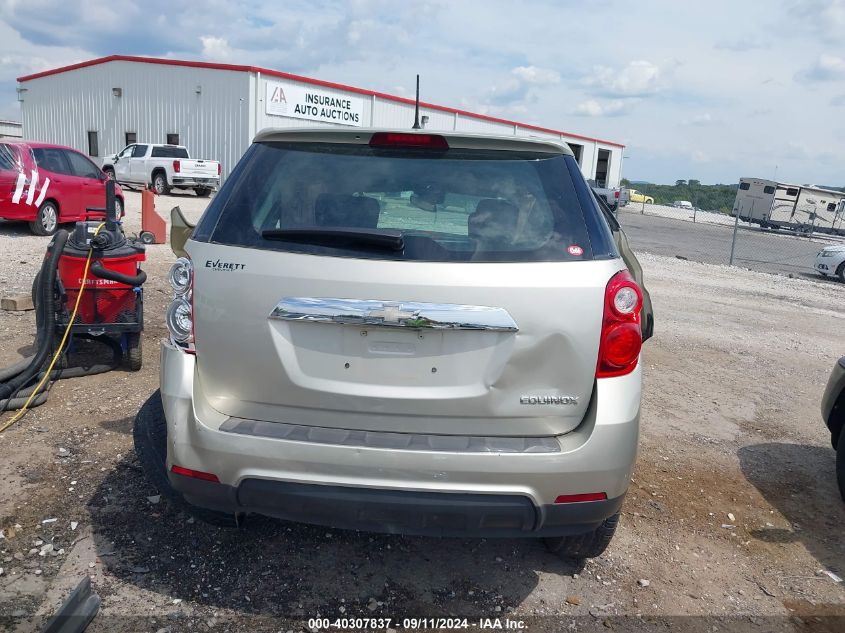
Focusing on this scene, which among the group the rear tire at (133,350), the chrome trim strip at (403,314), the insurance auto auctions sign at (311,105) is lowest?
the rear tire at (133,350)

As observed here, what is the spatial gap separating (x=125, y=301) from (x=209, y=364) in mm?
3033

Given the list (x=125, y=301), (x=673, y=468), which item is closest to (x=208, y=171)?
(x=125, y=301)

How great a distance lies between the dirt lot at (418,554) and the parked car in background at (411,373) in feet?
1.82

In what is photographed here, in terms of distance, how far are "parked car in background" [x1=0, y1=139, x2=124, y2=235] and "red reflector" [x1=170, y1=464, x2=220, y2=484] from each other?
9934 mm

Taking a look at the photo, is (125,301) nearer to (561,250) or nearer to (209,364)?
(209,364)

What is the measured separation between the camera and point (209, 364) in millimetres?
2609

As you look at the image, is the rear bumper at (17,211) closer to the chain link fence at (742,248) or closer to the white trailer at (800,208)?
the chain link fence at (742,248)

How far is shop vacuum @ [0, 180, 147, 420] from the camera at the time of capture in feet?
15.9

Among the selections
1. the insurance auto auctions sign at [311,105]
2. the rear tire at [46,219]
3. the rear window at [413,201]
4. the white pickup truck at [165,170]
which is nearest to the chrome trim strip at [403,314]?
the rear window at [413,201]

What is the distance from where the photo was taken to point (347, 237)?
2.57 meters

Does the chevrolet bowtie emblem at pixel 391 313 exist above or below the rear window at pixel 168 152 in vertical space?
below

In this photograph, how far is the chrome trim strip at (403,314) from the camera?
2445 mm

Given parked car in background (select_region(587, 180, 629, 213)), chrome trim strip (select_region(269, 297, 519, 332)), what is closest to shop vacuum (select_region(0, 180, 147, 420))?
chrome trim strip (select_region(269, 297, 519, 332))

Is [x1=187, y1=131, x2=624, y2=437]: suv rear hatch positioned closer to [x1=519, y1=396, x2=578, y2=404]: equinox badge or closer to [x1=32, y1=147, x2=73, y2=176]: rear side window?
[x1=519, y1=396, x2=578, y2=404]: equinox badge
